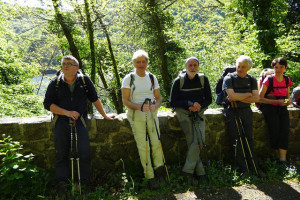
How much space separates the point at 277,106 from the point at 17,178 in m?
3.94

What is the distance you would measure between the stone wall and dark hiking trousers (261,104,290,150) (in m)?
0.19

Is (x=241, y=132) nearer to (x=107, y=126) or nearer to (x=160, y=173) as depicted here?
(x=160, y=173)

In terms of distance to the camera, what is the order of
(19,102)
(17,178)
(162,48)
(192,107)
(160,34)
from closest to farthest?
1. (17,178)
2. (192,107)
3. (19,102)
4. (160,34)
5. (162,48)

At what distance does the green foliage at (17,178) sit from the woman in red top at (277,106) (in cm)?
356

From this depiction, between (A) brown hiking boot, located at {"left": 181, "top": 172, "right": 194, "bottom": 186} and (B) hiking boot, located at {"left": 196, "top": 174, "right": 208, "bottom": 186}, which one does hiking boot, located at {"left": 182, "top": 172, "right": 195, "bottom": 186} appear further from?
(B) hiking boot, located at {"left": 196, "top": 174, "right": 208, "bottom": 186}

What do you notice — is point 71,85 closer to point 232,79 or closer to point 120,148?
point 120,148

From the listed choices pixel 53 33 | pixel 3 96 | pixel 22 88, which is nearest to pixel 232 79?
pixel 3 96

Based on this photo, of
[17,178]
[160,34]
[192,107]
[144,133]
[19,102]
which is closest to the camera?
[17,178]

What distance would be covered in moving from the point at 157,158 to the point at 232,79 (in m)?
1.63

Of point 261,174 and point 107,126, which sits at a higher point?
point 107,126

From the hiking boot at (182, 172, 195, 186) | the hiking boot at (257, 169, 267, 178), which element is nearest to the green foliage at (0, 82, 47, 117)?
the hiking boot at (182, 172, 195, 186)

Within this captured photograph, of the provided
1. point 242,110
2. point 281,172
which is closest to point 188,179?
point 242,110

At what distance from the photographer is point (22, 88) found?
11.5m

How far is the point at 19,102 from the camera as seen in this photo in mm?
9992
